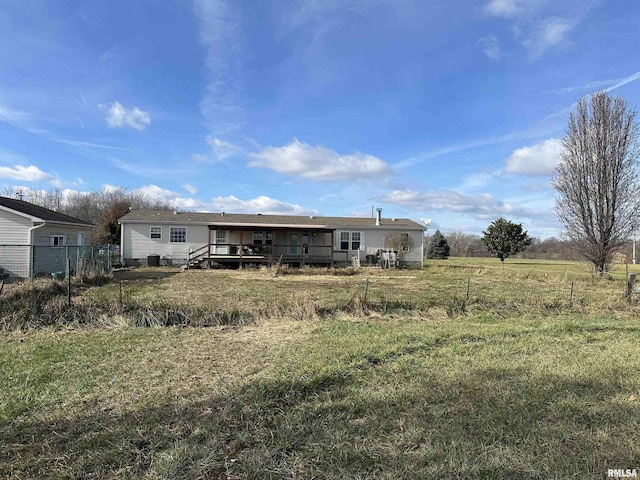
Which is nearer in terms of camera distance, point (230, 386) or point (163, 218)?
point (230, 386)

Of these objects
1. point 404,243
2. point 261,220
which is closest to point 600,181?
point 404,243

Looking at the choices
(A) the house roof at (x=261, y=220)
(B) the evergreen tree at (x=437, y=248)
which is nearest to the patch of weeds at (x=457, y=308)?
(A) the house roof at (x=261, y=220)

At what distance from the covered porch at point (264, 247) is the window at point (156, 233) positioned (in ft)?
7.93

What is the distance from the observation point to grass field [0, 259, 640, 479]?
2.53 m

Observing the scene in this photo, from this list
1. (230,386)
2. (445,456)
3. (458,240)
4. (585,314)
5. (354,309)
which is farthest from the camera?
(458,240)

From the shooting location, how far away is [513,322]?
743cm

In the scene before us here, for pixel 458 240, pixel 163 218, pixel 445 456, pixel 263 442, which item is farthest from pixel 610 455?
pixel 458 240

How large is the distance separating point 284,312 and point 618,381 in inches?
210

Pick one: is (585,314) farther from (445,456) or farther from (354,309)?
(445,456)

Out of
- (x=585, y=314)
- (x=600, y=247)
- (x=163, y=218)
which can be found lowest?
(x=585, y=314)

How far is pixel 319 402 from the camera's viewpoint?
3.50 meters

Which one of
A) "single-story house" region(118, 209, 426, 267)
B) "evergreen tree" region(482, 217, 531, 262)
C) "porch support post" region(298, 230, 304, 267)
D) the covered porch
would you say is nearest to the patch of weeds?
the covered porch

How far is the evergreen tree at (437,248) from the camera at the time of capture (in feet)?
150

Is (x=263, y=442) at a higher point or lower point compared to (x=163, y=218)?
lower
